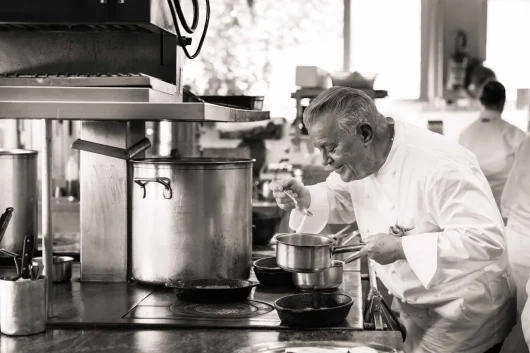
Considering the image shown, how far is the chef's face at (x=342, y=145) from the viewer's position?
8.41 feet

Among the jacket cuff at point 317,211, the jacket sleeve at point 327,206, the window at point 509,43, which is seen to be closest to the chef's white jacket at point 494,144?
the window at point 509,43

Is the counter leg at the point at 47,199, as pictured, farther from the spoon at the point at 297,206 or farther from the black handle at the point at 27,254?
the spoon at the point at 297,206

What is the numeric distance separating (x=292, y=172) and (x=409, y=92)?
153cm

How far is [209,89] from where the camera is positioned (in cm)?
730

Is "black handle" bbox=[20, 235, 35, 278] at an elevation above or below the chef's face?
below

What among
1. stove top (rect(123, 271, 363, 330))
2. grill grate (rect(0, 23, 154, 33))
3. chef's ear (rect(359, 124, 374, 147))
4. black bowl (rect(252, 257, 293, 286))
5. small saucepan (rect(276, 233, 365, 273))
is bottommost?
stove top (rect(123, 271, 363, 330))

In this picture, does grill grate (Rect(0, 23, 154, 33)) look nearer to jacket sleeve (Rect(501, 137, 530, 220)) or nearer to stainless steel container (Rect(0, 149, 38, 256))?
stainless steel container (Rect(0, 149, 38, 256))

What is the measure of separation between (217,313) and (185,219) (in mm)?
491

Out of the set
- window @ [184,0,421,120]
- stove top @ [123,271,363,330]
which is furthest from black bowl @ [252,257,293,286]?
window @ [184,0,421,120]

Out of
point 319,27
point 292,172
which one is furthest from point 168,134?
point 319,27

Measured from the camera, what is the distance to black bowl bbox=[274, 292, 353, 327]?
7.34ft

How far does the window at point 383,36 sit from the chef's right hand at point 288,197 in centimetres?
430

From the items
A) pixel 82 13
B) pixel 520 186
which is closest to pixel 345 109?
pixel 82 13

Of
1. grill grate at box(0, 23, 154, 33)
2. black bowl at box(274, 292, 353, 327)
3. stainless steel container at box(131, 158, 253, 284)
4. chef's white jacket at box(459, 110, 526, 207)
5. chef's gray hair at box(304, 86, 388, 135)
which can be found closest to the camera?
black bowl at box(274, 292, 353, 327)
